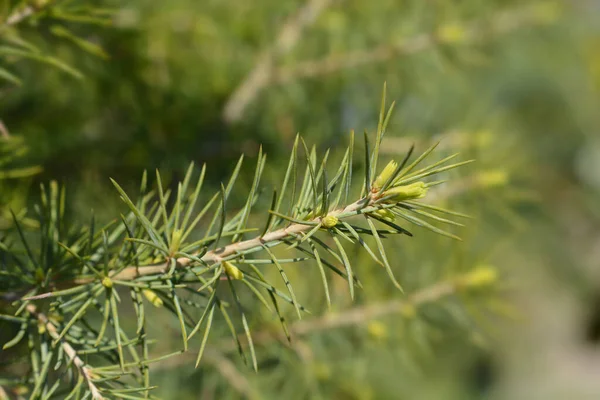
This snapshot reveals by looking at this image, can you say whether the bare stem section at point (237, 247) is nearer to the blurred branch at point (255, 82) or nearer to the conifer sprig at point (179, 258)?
the conifer sprig at point (179, 258)

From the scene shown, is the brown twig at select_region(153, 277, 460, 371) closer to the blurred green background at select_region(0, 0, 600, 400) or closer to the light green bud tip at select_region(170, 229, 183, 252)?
the blurred green background at select_region(0, 0, 600, 400)

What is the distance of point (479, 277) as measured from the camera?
46cm

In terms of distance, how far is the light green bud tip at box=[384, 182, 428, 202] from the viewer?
8.5 inches

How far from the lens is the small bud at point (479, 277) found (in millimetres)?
461

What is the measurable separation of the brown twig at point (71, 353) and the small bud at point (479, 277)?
1.05ft

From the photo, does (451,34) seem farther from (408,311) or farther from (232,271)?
(232,271)

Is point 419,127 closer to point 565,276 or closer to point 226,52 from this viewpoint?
point 226,52

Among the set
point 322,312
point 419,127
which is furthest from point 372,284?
point 419,127

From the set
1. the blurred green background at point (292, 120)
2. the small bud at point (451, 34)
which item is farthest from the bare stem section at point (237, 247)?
the small bud at point (451, 34)

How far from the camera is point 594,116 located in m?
2.69

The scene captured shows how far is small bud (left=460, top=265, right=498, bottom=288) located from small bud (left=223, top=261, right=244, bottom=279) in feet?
0.94

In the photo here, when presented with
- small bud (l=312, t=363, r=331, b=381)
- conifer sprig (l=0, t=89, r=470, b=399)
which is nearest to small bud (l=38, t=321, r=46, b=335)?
conifer sprig (l=0, t=89, r=470, b=399)

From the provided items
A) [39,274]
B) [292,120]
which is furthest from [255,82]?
[39,274]

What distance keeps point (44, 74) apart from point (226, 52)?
0.57 feet
